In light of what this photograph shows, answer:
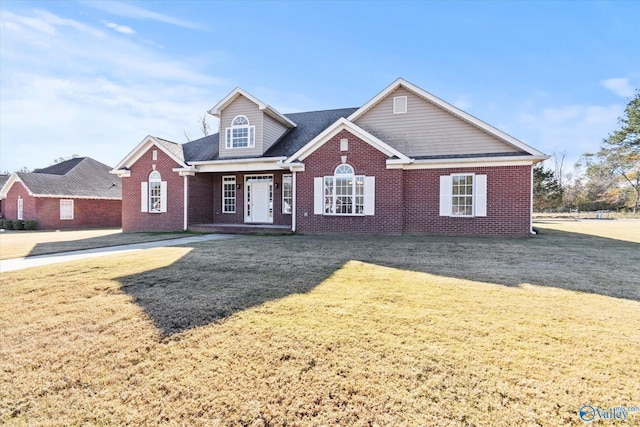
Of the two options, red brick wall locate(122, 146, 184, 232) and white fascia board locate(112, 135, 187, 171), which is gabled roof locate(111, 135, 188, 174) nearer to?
white fascia board locate(112, 135, 187, 171)

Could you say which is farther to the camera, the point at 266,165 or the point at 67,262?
the point at 266,165

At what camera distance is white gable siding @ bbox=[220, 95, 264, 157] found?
1638 centimetres

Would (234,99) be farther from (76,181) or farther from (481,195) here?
(76,181)

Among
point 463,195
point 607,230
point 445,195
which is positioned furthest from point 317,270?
point 607,230

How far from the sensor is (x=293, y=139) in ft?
57.0

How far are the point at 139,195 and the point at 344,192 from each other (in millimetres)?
11484

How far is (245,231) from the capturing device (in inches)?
607

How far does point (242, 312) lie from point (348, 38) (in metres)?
16.4

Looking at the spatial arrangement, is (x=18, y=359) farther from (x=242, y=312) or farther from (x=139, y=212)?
(x=139, y=212)

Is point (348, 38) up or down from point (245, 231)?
up

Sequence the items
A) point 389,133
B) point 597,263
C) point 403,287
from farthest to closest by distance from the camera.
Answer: point 389,133, point 597,263, point 403,287

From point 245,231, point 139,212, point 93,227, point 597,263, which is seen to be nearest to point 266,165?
point 245,231

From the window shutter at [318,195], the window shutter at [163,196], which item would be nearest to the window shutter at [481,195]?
the window shutter at [318,195]

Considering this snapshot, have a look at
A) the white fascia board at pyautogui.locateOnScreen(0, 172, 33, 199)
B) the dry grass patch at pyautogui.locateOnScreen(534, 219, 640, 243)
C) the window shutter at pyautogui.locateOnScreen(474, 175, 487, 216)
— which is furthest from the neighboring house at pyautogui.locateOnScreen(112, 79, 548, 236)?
the white fascia board at pyautogui.locateOnScreen(0, 172, 33, 199)
